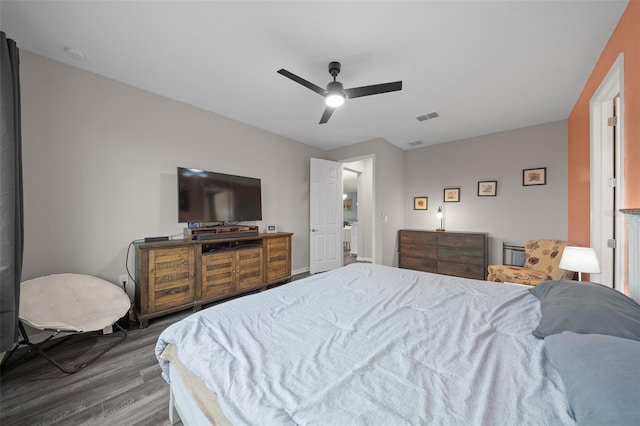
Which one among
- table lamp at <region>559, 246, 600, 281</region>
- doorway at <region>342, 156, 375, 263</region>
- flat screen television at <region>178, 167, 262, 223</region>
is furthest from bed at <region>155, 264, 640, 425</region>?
doorway at <region>342, 156, 375, 263</region>

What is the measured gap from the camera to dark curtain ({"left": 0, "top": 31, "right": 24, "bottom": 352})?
5.12ft

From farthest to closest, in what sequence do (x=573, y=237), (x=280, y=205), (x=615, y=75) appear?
(x=280, y=205) → (x=573, y=237) → (x=615, y=75)

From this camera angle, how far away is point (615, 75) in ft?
6.15

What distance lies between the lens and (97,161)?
2.45m

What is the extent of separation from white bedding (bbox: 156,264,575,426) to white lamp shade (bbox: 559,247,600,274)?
43.9 inches

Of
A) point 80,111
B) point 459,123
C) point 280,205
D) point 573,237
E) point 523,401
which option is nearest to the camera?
point 523,401

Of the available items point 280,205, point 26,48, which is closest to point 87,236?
point 26,48

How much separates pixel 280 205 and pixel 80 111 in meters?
2.69

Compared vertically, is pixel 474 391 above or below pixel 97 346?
above

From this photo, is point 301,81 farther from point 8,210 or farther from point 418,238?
point 418,238

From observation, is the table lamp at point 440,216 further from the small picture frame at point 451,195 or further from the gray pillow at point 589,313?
the gray pillow at point 589,313

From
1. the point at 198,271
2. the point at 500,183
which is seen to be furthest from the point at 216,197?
the point at 500,183

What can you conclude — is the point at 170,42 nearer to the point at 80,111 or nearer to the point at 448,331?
the point at 80,111

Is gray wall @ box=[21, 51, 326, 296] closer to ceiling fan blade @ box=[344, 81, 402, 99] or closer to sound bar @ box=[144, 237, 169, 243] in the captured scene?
sound bar @ box=[144, 237, 169, 243]
